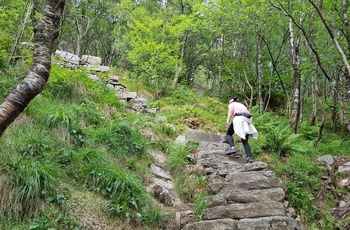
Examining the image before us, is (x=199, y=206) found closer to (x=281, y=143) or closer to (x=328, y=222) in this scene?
(x=328, y=222)

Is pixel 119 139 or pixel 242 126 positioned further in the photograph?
pixel 242 126

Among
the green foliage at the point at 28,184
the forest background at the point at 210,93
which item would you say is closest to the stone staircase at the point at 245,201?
the forest background at the point at 210,93

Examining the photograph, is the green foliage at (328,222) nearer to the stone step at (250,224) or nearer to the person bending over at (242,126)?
the stone step at (250,224)

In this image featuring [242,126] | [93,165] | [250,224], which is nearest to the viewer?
[250,224]

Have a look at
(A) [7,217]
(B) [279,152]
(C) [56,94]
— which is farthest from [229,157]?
(A) [7,217]

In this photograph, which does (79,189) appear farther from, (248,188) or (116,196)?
(248,188)

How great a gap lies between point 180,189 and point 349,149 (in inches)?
241

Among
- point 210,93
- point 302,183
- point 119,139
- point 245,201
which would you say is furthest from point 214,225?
point 210,93

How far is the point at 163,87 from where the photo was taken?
14.4 m

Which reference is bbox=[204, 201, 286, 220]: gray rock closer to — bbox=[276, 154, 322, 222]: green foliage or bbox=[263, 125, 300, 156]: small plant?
bbox=[276, 154, 322, 222]: green foliage

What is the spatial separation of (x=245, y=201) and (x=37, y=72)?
4.36 meters

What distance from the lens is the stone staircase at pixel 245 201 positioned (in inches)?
177

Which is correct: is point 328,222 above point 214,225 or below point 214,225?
above

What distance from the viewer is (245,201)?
5340 millimetres
